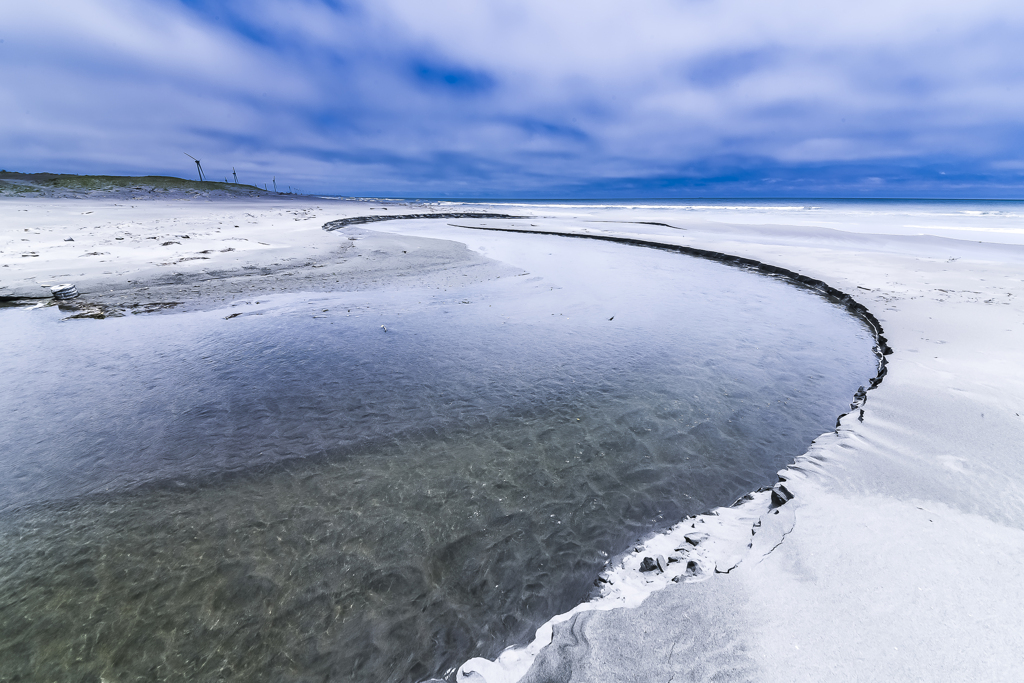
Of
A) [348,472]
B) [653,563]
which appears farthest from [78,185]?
[653,563]

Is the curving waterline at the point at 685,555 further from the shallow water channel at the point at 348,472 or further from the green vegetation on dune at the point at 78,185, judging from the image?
the green vegetation on dune at the point at 78,185

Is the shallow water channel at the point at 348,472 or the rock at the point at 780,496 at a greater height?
the rock at the point at 780,496

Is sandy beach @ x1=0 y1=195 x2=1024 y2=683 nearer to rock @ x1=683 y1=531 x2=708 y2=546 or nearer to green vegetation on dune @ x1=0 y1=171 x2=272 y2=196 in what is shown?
rock @ x1=683 y1=531 x2=708 y2=546

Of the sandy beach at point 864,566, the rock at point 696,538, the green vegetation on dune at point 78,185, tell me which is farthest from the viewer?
the green vegetation on dune at point 78,185

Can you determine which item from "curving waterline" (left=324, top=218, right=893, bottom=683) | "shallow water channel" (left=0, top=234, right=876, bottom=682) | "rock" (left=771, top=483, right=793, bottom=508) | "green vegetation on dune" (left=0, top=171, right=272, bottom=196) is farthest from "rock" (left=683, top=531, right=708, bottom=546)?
"green vegetation on dune" (left=0, top=171, right=272, bottom=196)

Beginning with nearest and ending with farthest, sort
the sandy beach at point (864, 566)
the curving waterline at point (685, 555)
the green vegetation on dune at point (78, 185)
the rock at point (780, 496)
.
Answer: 1. the sandy beach at point (864, 566)
2. the curving waterline at point (685, 555)
3. the rock at point (780, 496)
4. the green vegetation on dune at point (78, 185)

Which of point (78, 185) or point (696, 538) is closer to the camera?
point (696, 538)

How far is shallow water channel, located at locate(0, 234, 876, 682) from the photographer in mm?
2219

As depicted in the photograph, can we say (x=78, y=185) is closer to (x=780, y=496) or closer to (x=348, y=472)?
(x=348, y=472)

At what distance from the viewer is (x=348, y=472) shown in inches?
137

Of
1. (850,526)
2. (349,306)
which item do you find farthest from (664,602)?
(349,306)

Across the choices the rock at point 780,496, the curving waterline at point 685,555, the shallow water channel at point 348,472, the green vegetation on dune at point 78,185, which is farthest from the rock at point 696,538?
the green vegetation on dune at point 78,185

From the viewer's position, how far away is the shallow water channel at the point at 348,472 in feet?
7.28

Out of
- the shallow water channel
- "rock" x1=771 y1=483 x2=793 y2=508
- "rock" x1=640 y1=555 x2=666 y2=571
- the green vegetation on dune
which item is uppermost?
the green vegetation on dune
